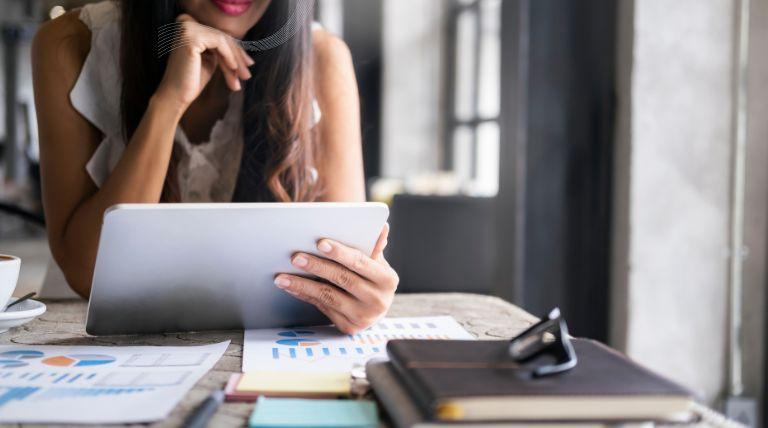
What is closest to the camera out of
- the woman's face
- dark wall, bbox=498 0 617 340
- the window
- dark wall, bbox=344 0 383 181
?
the woman's face

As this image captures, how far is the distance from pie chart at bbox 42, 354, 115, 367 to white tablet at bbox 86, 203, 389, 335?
8 centimetres

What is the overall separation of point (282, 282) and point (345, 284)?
0.23 ft

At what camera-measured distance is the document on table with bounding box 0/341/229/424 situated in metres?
0.46

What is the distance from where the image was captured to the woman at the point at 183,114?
3.22 feet

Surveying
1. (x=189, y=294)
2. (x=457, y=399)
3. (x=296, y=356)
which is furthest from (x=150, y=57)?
(x=457, y=399)

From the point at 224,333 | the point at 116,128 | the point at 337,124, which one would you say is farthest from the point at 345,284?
the point at 116,128

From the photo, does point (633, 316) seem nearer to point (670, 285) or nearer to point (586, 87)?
point (670, 285)

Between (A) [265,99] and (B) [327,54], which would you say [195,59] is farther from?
(B) [327,54]

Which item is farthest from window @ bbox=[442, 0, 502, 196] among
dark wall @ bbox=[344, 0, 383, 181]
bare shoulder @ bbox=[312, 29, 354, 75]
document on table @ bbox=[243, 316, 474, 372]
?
document on table @ bbox=[243, 316, 474, 372]

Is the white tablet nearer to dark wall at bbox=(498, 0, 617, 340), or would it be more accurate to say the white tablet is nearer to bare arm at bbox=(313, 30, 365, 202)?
bare arm at bbox=(313, 30, 365, 202)

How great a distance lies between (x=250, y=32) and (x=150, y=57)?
185 mm

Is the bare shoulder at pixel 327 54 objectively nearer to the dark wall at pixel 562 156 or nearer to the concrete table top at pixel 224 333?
the concrete table top at pixel 224 333

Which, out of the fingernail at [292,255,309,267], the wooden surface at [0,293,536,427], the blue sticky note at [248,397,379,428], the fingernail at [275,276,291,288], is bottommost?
the wooden surface at [0,293,536,427]

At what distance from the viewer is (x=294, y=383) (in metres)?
0.51
